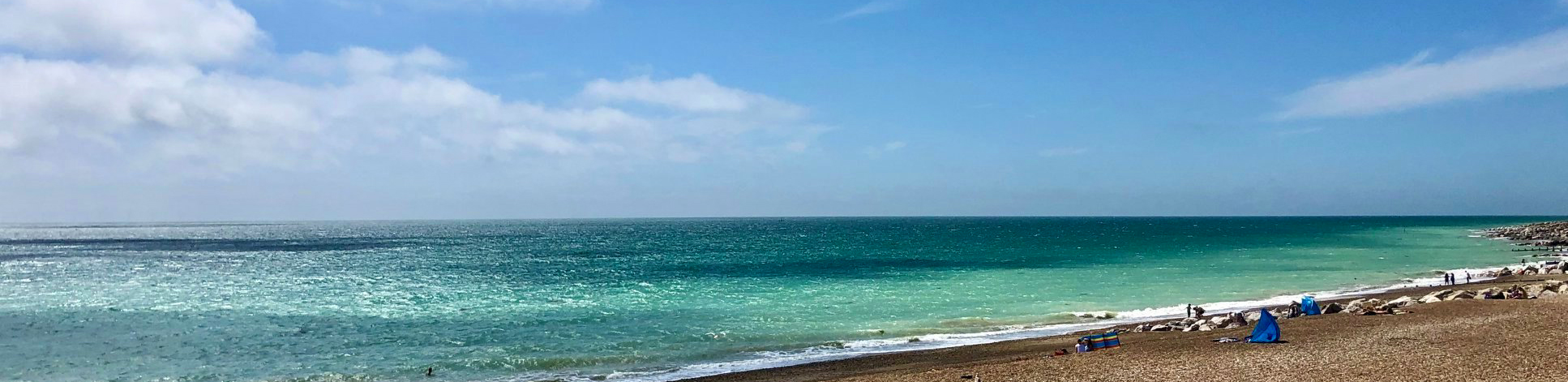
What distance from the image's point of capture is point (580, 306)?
126ft

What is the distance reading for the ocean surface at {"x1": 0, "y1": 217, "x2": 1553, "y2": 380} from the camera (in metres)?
25.5

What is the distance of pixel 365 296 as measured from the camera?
4294cm

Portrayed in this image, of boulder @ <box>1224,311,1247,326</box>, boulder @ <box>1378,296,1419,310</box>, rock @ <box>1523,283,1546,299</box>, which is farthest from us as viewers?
rock @ <box>1523,283,1546,299</box>

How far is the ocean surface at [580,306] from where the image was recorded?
25.5 m

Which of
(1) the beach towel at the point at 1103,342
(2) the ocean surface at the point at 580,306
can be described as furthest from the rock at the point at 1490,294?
(1) the beach towel at the point at 1103,342

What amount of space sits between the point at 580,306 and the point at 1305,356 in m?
29.1

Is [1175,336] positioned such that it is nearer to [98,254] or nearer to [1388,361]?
A: [1388,361]

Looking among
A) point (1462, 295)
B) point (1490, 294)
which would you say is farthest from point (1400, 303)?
point (1490, 294)

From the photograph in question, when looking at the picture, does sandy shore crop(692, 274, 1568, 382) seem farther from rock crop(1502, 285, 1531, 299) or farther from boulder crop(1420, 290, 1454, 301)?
boulder crop(1420, 290, 1454, 301)

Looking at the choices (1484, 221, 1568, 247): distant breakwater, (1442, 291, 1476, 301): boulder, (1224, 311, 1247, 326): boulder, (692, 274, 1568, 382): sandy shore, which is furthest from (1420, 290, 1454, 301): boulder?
(1484, 221, 1568, 247): distant breakwater

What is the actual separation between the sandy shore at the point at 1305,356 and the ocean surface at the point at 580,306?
3.38 meters

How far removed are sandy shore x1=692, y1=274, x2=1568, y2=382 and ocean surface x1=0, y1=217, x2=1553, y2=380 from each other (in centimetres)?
338

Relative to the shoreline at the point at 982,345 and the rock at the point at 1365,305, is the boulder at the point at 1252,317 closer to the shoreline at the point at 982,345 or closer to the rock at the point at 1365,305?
the shoreline at the point at 982,345

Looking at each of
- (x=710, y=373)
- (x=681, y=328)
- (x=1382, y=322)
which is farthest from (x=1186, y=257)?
(x=710, y=373)
